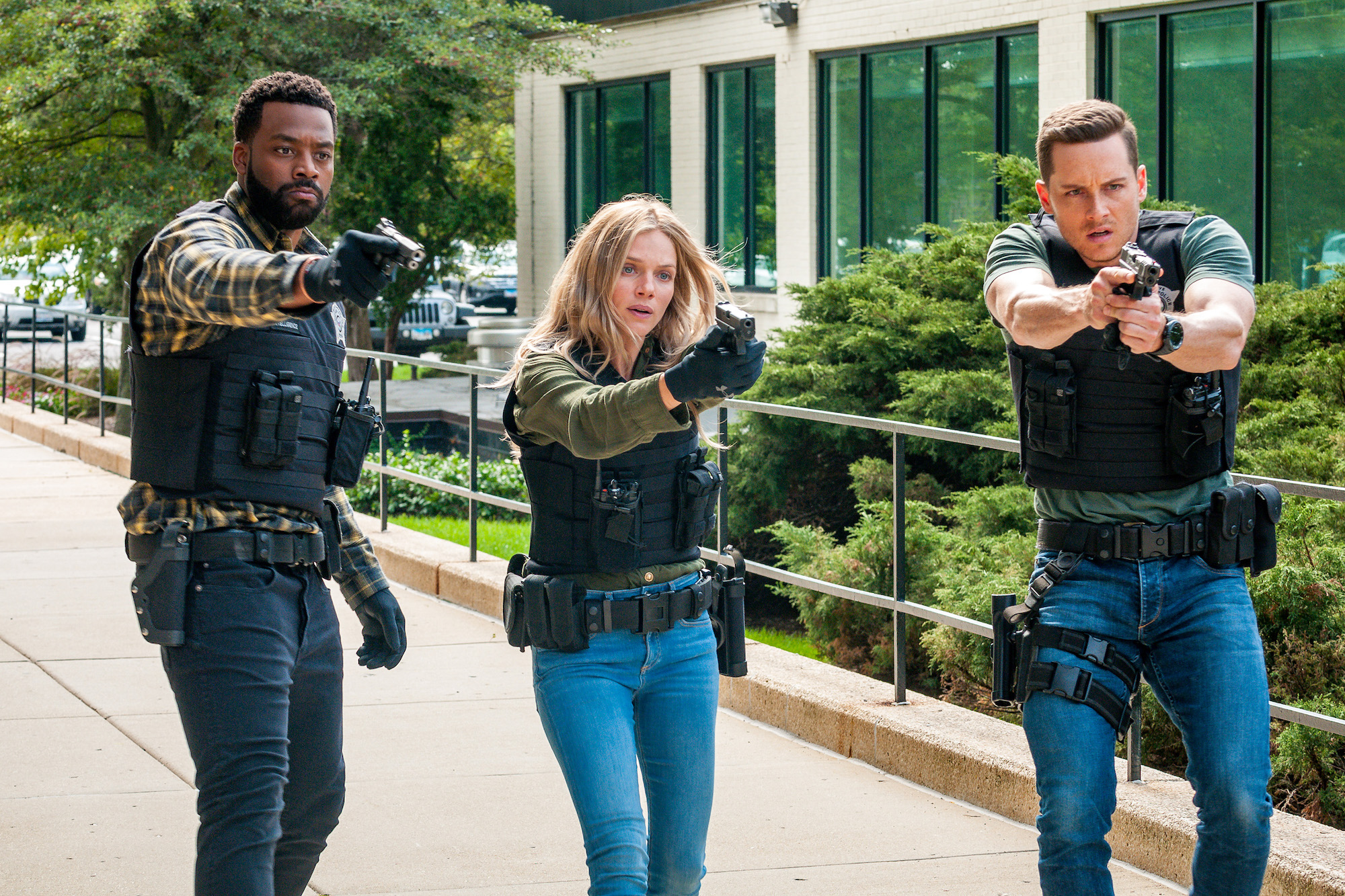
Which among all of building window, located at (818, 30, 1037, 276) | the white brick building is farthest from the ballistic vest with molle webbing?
building window, located at (818, 30, 1037, 276)

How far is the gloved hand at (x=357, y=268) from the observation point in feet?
8.69

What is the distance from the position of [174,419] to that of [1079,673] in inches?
73.5

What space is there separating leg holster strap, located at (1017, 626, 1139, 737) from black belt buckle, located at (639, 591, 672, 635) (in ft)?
2.48

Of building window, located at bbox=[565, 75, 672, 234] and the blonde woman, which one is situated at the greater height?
building window, located at bbox=[565, 75, 672, 234]

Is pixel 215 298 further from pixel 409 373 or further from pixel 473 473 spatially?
pixel 409 373

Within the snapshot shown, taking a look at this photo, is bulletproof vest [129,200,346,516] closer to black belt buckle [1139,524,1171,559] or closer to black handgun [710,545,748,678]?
black handgun [710,545,748,678]

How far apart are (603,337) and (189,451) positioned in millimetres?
851

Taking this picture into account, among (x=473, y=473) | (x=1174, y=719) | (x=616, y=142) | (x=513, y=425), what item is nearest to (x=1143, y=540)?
(x=1174, y=719)

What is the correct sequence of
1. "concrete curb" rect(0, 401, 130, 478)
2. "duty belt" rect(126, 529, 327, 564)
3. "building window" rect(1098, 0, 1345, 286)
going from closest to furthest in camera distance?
"duty belt" rect(126, 529, 327, 564)
"building window" rect(1098, 0, 1345, 286)
"concrete curb" rect(0, 401, 130, 478)

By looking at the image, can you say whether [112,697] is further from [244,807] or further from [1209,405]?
[1209,405]

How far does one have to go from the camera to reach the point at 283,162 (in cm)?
329

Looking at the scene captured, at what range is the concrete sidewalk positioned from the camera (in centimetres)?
443

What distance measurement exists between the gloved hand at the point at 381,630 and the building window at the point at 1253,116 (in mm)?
9582

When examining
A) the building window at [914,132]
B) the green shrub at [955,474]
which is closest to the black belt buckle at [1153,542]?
the green shrub at [955,474]
